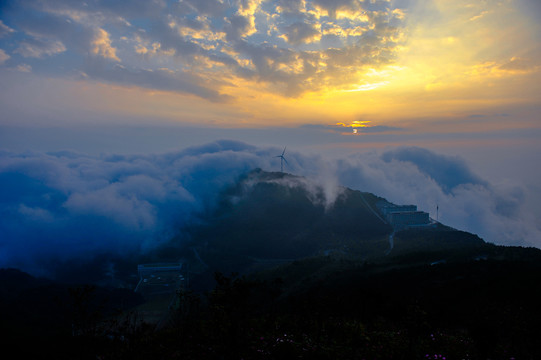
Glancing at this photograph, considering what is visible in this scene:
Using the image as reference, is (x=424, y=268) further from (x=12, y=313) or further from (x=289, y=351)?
(x=12, y=313)

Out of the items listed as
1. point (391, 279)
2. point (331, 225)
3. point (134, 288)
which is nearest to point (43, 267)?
point (134, 288)

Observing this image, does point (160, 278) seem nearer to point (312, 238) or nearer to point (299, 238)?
point (299, 238)

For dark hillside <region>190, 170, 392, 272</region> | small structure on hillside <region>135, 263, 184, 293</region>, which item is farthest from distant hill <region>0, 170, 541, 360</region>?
small structure on hillside <region>135, 263, 184, 293</region>

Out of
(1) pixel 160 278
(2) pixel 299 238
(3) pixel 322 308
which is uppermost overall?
(3) pixel 322 308

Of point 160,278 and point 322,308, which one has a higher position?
point 322,308

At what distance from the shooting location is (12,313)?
81.4 meters

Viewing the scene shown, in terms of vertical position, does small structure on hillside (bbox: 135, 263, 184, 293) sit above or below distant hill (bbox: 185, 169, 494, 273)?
below

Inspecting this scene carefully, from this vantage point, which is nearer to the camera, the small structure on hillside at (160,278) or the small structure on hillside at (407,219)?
the small structure on hillside at (160,278)

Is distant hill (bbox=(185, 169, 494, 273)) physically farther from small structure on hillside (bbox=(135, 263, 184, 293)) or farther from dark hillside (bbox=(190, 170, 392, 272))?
small structure on hillside (bbox=(135, 263, 184, 293))

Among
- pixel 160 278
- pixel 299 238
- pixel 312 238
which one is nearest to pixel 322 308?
pixel 160 278

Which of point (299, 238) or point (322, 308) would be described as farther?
point (299, 238)

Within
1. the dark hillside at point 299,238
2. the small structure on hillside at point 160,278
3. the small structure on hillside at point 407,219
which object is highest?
the small structure on hillside at point 407,219

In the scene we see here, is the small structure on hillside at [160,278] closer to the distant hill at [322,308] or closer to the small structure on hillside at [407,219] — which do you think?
the distant hill at [322,308]

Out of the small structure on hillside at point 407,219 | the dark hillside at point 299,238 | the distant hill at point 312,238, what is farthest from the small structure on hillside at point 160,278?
the small structure on hillside at point 407,219
